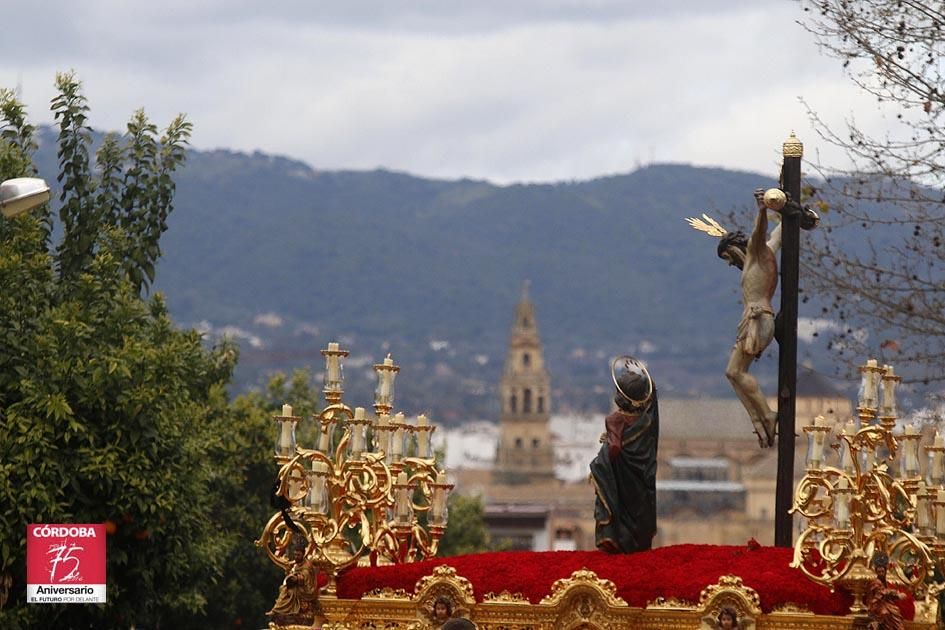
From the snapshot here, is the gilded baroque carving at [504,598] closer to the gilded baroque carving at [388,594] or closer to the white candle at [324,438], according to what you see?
the gilded baroque carving at [388,594]

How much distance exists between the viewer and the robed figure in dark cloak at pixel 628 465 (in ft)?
58.5

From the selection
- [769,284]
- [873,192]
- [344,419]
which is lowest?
[344,419]

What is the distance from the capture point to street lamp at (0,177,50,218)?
1736 cm

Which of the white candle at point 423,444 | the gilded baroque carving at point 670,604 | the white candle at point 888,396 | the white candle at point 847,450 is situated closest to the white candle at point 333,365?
the white candle at point 423,444

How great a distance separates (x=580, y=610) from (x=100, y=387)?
7966 millimetres

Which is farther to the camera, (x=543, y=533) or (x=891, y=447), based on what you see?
(x=543, y=533)

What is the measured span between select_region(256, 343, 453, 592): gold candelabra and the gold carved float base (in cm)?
84

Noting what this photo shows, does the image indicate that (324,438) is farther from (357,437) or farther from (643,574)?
(643,574)

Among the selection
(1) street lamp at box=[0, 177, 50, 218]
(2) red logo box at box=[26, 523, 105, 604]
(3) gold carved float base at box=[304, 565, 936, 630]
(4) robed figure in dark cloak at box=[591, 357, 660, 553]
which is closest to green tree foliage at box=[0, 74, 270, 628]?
(2) red logo box at box=[26, 523, 105, 604]

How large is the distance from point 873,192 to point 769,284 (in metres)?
4.12

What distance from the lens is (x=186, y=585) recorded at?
93.8 ft

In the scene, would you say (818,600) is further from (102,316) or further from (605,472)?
(102,316)

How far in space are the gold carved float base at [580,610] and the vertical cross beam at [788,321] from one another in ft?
6.45

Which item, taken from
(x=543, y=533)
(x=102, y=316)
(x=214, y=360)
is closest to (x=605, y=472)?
(x=102, y=316)
